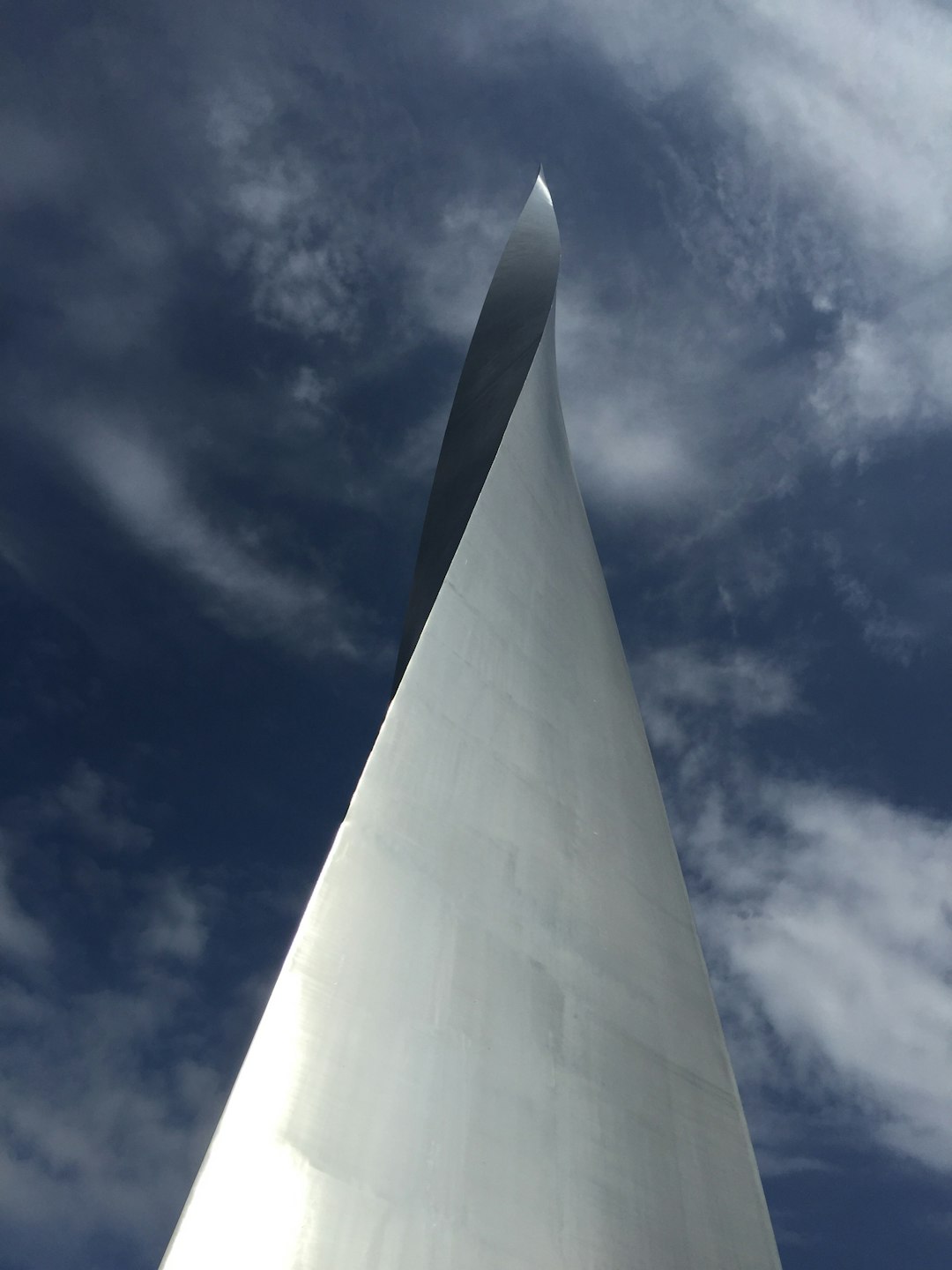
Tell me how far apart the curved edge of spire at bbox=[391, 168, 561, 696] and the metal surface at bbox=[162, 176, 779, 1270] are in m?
5.20

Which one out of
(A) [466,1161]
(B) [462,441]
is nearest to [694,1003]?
(A) [466,1161]

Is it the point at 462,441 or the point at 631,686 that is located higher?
the point at 462,441

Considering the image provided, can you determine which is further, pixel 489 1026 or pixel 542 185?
pixel 542 185

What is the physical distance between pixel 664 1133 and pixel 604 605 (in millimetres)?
7532

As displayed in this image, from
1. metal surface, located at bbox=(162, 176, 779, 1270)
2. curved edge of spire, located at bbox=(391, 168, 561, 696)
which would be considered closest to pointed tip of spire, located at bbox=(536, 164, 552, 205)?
curved edge of spire, located at bbox=(391, 168, 561, 696)

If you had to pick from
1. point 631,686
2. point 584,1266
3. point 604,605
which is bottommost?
point 584,1266

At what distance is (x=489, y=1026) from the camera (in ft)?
19.6

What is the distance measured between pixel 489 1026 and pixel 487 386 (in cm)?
1368

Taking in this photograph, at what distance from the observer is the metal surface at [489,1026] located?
4.47 meters

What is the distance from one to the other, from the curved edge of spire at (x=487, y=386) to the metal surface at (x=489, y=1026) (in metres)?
5.20

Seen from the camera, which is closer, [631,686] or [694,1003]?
[694,1003]

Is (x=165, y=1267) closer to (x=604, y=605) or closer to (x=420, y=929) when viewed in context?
(x=420, y=929)

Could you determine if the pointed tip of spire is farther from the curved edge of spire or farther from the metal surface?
the metal surface

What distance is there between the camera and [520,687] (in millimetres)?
9273
